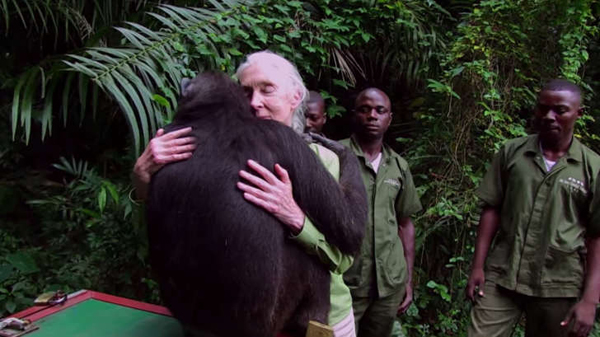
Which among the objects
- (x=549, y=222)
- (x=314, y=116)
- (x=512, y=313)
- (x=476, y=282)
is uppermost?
(x=314, y=116)

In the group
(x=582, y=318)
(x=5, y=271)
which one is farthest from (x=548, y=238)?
(x=5, y=271)

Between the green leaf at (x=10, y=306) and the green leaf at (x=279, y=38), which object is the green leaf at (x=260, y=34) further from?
the green leaf at (x=10, y=306)

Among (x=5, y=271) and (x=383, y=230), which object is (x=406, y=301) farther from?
(x=5, y=271)

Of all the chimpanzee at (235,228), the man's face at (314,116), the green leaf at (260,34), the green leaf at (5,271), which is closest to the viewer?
the chimpanzee at (235,228)

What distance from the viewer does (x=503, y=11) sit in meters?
3.89

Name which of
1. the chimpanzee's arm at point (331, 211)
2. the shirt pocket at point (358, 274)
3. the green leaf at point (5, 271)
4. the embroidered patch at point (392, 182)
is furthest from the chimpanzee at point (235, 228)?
the green leaf at point (5, 271)

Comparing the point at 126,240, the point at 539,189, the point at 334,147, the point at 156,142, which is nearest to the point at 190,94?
the point at 156,142

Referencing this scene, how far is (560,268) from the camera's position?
2488mm

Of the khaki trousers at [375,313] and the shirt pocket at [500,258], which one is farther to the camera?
the khaki trousers at [375,313]

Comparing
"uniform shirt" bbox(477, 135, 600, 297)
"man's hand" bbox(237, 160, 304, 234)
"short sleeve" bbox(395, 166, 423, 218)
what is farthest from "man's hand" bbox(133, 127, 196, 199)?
"uniform shirt" bbox(477, 135, 600, 297)

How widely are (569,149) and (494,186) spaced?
0.41 metres

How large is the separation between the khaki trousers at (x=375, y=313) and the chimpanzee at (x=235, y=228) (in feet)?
3.69

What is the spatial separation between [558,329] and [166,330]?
1896 millimetres

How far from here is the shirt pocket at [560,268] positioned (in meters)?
2.48
